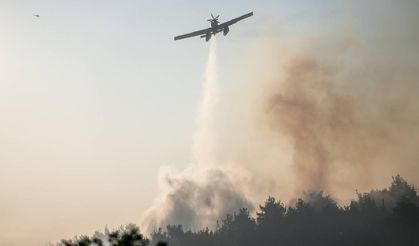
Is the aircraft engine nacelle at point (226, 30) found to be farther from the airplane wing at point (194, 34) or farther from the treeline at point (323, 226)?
the treeline at point (323, 226)

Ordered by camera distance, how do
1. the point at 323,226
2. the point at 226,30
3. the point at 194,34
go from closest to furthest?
the point at 226,30 < the point at 194,34 < the point at 323,226

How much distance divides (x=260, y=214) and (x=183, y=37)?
102918 mm

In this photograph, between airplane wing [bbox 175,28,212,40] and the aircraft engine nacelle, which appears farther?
airplane wing [bbox 175,28,212,40]

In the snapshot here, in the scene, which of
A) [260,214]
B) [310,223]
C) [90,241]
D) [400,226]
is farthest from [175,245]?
[90,241]

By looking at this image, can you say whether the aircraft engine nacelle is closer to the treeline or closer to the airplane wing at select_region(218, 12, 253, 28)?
the airplane wing at select_region(218, 12, 253, 28)

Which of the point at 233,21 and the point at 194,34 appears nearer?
the point at 233,21

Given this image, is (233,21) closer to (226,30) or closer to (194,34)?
(226,30)

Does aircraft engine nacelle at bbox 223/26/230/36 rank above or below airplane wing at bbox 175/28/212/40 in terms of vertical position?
below

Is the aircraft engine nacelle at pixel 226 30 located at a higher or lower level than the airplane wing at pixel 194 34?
lower

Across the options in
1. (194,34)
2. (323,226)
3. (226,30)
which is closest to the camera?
(226,30)

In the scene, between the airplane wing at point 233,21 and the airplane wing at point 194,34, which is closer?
the airplane wing at point 233,21

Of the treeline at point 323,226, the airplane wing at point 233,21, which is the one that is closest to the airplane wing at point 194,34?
the airplane wing at point 233,21

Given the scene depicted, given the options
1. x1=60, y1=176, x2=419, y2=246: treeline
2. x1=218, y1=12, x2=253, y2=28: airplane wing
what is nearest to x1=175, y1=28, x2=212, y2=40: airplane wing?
x1=218, y1=12, x2=253, y2=28: airplane wing

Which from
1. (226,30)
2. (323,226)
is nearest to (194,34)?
(226,30)
